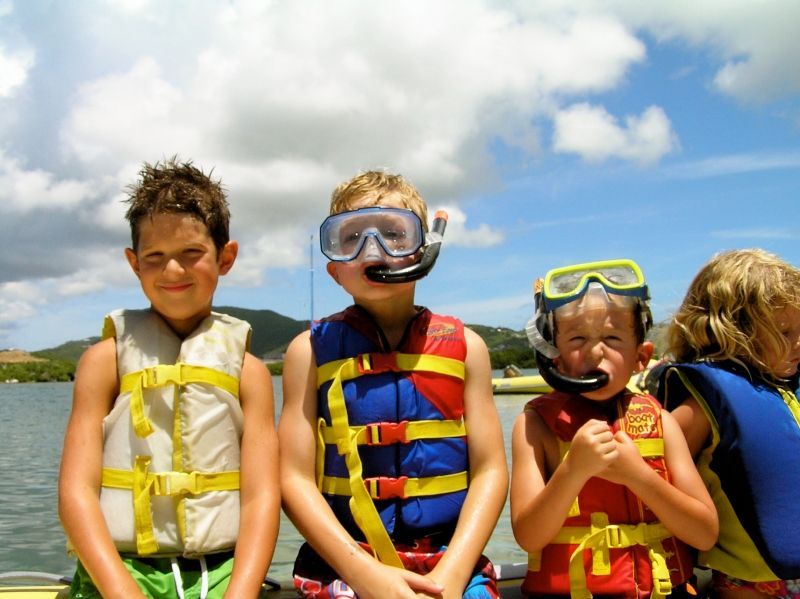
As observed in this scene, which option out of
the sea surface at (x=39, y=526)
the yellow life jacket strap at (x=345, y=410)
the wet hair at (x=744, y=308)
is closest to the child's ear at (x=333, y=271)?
the yellow life jacket strap at (x=345, y=410)

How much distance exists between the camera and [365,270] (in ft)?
8.29

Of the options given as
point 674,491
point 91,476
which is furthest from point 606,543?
point 91,476

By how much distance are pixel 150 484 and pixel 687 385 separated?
6.38 feet

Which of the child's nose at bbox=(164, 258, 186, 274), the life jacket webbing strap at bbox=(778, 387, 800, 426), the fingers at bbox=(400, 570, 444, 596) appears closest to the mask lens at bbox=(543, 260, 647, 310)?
the life jacket webbing strap at bbox=(778, 387, 800, 426)

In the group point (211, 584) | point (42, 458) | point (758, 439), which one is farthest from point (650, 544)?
point (42, 458)

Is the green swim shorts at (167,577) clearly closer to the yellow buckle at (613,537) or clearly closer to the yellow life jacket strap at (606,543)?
the yellow life jacket strap at (606,543)

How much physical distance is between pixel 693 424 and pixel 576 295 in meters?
0.68

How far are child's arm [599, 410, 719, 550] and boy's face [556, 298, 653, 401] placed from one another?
0.27 metres

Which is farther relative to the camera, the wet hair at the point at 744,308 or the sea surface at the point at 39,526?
the sea surface at the point at 39,526

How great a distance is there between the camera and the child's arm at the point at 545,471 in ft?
7.09

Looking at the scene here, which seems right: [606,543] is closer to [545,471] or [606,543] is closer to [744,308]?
[545,471]

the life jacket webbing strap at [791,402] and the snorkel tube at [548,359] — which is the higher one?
the snorkel tube at [548,359]

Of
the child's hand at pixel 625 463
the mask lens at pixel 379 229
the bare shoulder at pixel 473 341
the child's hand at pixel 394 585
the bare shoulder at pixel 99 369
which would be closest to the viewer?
the child's hand at pixel 394 585

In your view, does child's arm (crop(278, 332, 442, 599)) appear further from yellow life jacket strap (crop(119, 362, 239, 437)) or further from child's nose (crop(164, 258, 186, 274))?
child's nose (crop(164, 258, 186, 274))
